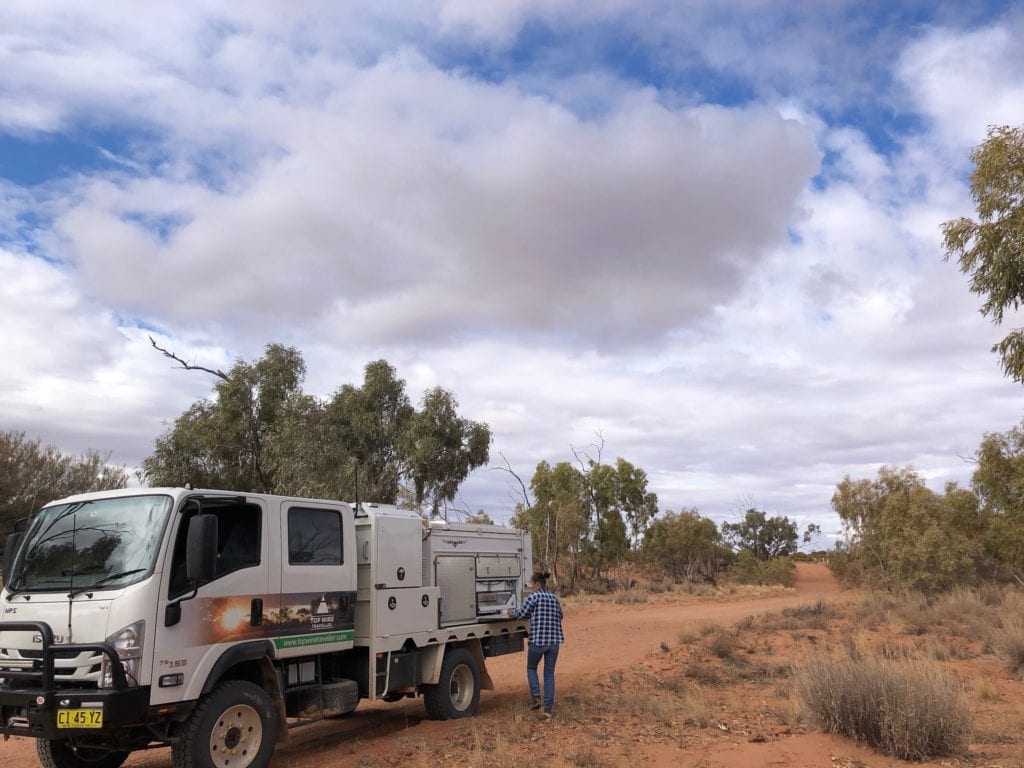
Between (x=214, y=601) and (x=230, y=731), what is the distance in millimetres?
1208

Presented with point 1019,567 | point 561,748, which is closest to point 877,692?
point 561,748

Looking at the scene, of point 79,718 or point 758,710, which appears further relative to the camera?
point 758,710

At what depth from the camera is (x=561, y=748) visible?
29.6ft

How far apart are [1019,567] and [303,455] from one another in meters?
24.5

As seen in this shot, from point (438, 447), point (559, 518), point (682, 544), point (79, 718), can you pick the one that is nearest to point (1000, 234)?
point (79, 718)

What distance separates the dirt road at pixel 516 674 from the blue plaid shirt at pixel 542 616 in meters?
1.55

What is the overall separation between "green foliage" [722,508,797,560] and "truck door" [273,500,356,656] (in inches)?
2697

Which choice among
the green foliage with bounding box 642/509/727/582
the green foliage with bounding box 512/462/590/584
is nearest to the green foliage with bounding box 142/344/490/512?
the green foliage with bounding box 512/462/590/584

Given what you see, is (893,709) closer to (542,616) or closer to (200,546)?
(542,616)

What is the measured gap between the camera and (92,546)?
24.0ft

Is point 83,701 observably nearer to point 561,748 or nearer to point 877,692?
point 561,748

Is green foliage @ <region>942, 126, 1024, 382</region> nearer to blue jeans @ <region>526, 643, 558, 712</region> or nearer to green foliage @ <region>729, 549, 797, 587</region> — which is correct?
blue jeans @ <region>526, 643, 558, 712</region>

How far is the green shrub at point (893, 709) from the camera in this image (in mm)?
8188

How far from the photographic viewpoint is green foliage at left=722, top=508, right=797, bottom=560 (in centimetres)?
7500
